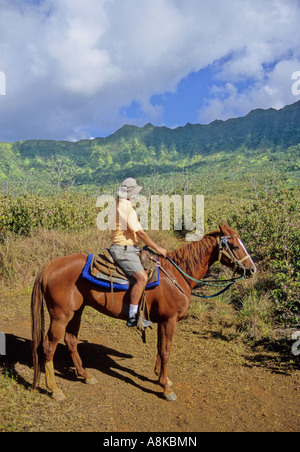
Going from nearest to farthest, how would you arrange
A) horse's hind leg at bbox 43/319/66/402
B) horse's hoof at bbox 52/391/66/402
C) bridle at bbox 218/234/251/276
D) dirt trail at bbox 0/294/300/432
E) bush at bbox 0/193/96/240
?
dirt trail at bbox 0/294/300/432 → horse's hoof at bbox 52/391/66/402 → horse's hind leg at bbox 43/319/66/402 → bridle at bbox 218/234/251/276 → bush at bbox 0/193/96/240

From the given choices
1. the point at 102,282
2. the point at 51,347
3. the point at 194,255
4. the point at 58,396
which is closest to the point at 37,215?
the point at 51,347

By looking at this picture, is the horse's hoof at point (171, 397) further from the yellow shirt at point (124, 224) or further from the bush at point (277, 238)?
the bush at point (277, 238)

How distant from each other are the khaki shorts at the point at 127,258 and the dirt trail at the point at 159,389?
1.84 metres

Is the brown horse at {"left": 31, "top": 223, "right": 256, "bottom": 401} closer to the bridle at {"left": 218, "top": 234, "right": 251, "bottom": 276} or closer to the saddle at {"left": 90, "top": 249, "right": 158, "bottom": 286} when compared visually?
the bridle at {"left": 218, "top": 234, "right": 251, "bottom": 276}

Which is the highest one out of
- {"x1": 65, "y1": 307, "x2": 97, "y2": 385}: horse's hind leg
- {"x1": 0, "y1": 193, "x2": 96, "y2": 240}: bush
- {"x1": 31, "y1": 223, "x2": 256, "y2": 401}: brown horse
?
{"x1": 0, "y1": 193, "x2": 96, "y2": 240}: bush

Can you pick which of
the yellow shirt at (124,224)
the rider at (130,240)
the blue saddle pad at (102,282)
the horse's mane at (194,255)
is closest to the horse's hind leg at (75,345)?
the blue saddle pad at (102,282)

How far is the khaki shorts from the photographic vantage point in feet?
14.3

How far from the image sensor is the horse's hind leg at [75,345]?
15.6ft

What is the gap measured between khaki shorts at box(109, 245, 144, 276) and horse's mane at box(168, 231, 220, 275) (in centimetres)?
71

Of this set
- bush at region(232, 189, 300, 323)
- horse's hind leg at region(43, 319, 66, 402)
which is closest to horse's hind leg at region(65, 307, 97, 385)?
horse's hind leg at region(43, 319, 66, 402)
